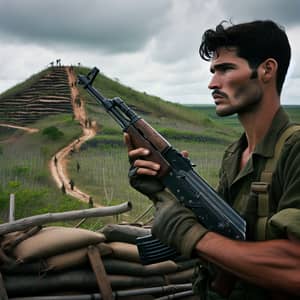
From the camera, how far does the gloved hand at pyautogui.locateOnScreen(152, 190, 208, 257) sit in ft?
7.22

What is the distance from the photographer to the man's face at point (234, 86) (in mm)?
2412

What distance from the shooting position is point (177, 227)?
2.25 meters

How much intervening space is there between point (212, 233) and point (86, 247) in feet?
5.63

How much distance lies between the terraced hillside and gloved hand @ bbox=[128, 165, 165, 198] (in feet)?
66.4

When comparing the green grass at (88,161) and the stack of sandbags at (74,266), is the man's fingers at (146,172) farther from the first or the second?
the green grass at (88,161)

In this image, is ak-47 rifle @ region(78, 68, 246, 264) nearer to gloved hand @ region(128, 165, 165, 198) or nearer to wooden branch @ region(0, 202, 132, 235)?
gloved hand @ region(128, 165, 165, 198)

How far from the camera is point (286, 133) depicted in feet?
7.65

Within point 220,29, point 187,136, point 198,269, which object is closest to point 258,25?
point 220,29

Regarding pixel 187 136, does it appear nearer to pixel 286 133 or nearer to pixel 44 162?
pixel 44 162

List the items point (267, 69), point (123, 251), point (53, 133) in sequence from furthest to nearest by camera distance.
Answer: point (53, 133), point (123, 251), point (267, 69)

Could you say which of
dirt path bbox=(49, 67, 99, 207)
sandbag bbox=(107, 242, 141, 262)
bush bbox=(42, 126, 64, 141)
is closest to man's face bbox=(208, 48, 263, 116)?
sandbag bbox=(107, 242, 141, 262)

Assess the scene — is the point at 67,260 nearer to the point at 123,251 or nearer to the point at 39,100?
the point at 123,251

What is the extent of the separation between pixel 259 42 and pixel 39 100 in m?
22.9

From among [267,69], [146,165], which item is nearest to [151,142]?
[146,165]
